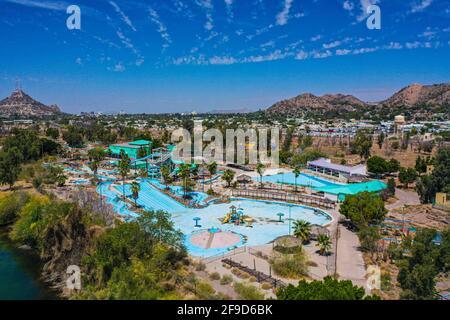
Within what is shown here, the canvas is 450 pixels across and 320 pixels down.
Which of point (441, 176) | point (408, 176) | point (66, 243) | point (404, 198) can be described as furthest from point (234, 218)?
point (408, 176)

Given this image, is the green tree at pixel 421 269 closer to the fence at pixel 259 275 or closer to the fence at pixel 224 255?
the fence at pixel 259 275

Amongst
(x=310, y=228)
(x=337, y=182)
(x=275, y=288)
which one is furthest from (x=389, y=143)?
(x=275, y=288)

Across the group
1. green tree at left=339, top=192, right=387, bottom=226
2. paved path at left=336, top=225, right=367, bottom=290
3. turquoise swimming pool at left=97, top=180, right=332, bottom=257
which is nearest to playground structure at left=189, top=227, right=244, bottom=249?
turquoise swimming pool at left=97, top=180, right=332, bottom=257

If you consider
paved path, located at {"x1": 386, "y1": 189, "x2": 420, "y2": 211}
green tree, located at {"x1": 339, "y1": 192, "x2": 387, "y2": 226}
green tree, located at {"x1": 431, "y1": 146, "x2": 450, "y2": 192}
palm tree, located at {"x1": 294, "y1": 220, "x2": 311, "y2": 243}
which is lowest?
paved path, located at {"x1": 386, "y1": 189, "x2": 420, "y2": 211}

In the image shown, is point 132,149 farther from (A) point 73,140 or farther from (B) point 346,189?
(B) point 346,189

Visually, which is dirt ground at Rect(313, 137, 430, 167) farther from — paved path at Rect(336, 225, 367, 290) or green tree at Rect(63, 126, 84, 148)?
green tree at Rect(63, 126, 84, 148)
